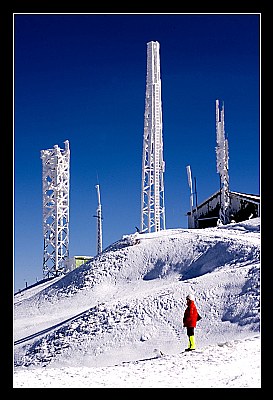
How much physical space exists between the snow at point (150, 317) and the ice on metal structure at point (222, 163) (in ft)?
19.2

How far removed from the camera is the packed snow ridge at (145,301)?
18781 mm

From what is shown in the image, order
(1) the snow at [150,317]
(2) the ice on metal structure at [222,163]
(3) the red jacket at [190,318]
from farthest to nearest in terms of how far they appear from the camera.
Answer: (2) the ice on metal structure at [222,163]
(3) the red jacket at [190,318]
(1) the snow at [150,317]

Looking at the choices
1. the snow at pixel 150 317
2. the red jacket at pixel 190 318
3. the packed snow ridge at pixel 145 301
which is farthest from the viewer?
the packed snow ridge at pixel 145 301

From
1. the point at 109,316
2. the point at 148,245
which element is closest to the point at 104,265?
the point at 148,245

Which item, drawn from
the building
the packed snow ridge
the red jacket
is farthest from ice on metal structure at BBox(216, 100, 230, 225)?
the red jacket

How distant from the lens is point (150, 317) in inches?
810

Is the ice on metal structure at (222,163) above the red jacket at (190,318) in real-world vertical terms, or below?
above

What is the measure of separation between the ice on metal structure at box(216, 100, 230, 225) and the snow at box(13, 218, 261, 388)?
5865mm

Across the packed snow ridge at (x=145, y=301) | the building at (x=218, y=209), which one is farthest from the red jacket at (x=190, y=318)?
the building at (x=218, y=209)

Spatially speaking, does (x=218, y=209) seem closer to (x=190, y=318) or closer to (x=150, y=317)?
→ (x=150, y=317)

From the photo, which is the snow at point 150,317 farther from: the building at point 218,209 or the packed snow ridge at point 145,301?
the building at point 218,209

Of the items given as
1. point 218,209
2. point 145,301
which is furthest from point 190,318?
point 218,209
